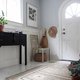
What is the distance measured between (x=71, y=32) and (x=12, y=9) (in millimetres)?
2331

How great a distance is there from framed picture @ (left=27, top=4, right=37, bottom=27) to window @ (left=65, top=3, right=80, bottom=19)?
4.15ft

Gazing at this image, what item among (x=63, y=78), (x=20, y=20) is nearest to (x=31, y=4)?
(x=20, y=20)

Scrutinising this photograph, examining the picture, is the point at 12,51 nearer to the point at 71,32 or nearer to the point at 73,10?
the point at 71,32

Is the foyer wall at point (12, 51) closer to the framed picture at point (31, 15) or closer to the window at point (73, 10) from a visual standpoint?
the framed picture at point (31, 15)

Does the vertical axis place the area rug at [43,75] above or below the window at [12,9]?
below

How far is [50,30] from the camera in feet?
18.5

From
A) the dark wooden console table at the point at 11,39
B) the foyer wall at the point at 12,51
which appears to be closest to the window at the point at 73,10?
the foyer wall at the point at 12,51

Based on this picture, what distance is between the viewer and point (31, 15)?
17.5 ft

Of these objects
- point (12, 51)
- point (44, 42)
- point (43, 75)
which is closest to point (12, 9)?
point (12, 51)

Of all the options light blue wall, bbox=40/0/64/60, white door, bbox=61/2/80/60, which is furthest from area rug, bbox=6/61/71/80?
light blue wall, bbox=40/0/64/60

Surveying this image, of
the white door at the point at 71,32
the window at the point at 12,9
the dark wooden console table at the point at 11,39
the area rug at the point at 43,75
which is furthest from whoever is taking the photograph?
the white door at the point at 71,32

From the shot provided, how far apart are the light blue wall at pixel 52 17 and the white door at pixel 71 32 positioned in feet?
0.92

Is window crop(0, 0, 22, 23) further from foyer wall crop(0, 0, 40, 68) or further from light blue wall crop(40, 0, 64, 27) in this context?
light blue wall crop(40, 0, 64, 27)

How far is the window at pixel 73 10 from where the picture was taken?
5.15m
